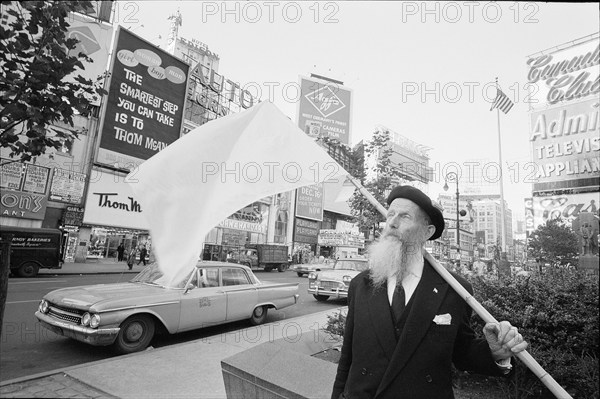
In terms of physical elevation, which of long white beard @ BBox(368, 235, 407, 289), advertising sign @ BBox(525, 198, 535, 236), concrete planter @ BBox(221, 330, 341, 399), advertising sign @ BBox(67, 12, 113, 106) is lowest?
concrete planter @ BBox(221, 330, 341, 399)

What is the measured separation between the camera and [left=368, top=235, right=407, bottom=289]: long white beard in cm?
206

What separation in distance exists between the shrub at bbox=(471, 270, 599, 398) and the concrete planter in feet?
5.68

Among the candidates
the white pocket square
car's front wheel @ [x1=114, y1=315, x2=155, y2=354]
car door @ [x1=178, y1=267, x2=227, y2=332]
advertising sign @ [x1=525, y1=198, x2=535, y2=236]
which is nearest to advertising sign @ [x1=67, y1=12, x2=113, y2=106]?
car door @ [x1=178, y1=267, x2=227, y2=332]

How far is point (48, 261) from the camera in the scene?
16.9m

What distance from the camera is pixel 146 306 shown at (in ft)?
19.6

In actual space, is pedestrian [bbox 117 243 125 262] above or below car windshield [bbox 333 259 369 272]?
below

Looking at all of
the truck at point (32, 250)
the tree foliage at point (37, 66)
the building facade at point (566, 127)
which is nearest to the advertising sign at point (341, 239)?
the building facade at point (566, 127)

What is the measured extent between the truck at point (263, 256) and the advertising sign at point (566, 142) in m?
25.2

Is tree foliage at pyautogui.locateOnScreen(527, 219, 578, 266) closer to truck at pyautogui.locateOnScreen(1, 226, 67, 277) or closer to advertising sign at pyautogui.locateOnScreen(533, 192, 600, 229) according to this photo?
advertising sign at pyautogui.locateOnScreen(533, 192, 600, 229)

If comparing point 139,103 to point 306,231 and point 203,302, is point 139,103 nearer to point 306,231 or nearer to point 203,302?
point 203,302

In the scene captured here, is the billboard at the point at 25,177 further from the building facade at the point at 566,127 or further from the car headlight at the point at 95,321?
the building facade at the point at 566,127

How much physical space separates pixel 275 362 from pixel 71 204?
26.7m

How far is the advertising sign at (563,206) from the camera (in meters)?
29.8

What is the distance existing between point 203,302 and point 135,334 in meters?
1.34
